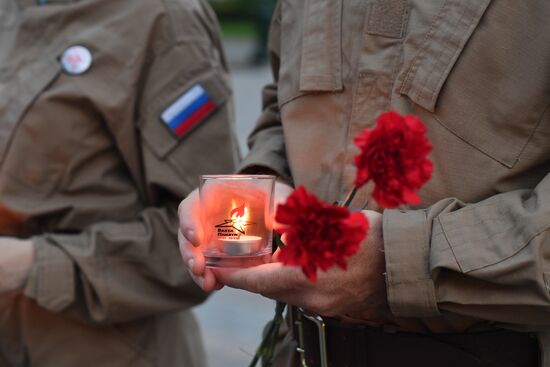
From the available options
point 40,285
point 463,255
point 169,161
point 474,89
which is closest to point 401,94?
point 474,89

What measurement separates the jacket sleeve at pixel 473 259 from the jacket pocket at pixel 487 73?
11cm

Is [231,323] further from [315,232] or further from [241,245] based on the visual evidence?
[315,232]

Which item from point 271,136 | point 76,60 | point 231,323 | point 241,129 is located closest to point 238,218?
point 271,136

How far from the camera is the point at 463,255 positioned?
49.0 inches

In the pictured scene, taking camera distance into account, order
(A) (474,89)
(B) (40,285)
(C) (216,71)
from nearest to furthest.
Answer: (A) (474,89), (B) (40,285), (C) (216,71)

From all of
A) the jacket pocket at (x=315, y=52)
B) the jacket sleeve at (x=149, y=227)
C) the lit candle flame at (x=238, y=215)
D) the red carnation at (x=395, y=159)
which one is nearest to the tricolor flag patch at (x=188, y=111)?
the jacket sleeve at (x=149, y=227)

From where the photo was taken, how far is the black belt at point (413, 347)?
1.33 m

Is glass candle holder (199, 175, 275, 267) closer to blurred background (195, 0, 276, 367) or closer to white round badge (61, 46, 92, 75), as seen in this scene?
blurred background (195, 0, 276, 367)

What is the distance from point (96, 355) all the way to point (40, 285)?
24 centimetres

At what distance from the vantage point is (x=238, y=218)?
4.10 feet

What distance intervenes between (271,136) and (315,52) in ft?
0.87

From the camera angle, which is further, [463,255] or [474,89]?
[474,89]

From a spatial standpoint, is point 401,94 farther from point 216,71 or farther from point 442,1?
point 216,71

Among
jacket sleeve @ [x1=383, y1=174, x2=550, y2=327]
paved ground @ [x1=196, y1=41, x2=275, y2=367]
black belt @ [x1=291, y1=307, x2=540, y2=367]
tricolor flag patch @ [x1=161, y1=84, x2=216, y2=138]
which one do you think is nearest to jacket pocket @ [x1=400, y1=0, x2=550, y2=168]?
jacket sleeve @ [x1=383, y1=174, x2=550, y2=327]
